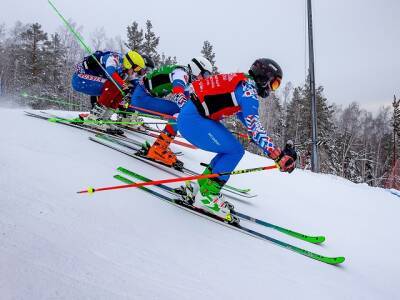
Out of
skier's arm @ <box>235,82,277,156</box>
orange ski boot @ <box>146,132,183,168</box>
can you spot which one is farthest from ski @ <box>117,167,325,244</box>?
orange ski boot @ <box>146,132,183,168</box>

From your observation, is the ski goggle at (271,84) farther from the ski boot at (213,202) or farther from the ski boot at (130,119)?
the ski boot at (130,119)

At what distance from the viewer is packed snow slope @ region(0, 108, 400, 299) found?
1761 mm

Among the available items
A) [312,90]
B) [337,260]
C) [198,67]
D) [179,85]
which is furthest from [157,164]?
[312,90]

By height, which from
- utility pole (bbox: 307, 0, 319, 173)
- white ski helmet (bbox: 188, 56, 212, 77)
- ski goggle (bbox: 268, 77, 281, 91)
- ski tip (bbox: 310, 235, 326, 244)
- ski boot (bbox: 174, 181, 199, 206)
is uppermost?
utility pole (bbox: 307, 0, 319, 173)

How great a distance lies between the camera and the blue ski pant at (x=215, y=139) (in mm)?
3639

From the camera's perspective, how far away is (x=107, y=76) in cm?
610

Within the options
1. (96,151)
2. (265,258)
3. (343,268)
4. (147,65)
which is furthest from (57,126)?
(343,268)

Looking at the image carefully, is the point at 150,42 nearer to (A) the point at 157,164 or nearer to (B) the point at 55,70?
(B) the point at 55,70

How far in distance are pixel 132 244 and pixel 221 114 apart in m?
1.94

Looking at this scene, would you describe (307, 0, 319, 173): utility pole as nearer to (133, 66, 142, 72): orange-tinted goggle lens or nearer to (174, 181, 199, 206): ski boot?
(133, 66, 142, 72): orange-tinted goggle lens

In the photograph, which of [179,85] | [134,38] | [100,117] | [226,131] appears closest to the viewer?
[226,131]

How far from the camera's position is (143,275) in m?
1.93

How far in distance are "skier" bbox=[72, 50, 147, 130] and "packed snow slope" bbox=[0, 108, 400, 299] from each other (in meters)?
1.36

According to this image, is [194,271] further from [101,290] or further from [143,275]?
[101,290]
